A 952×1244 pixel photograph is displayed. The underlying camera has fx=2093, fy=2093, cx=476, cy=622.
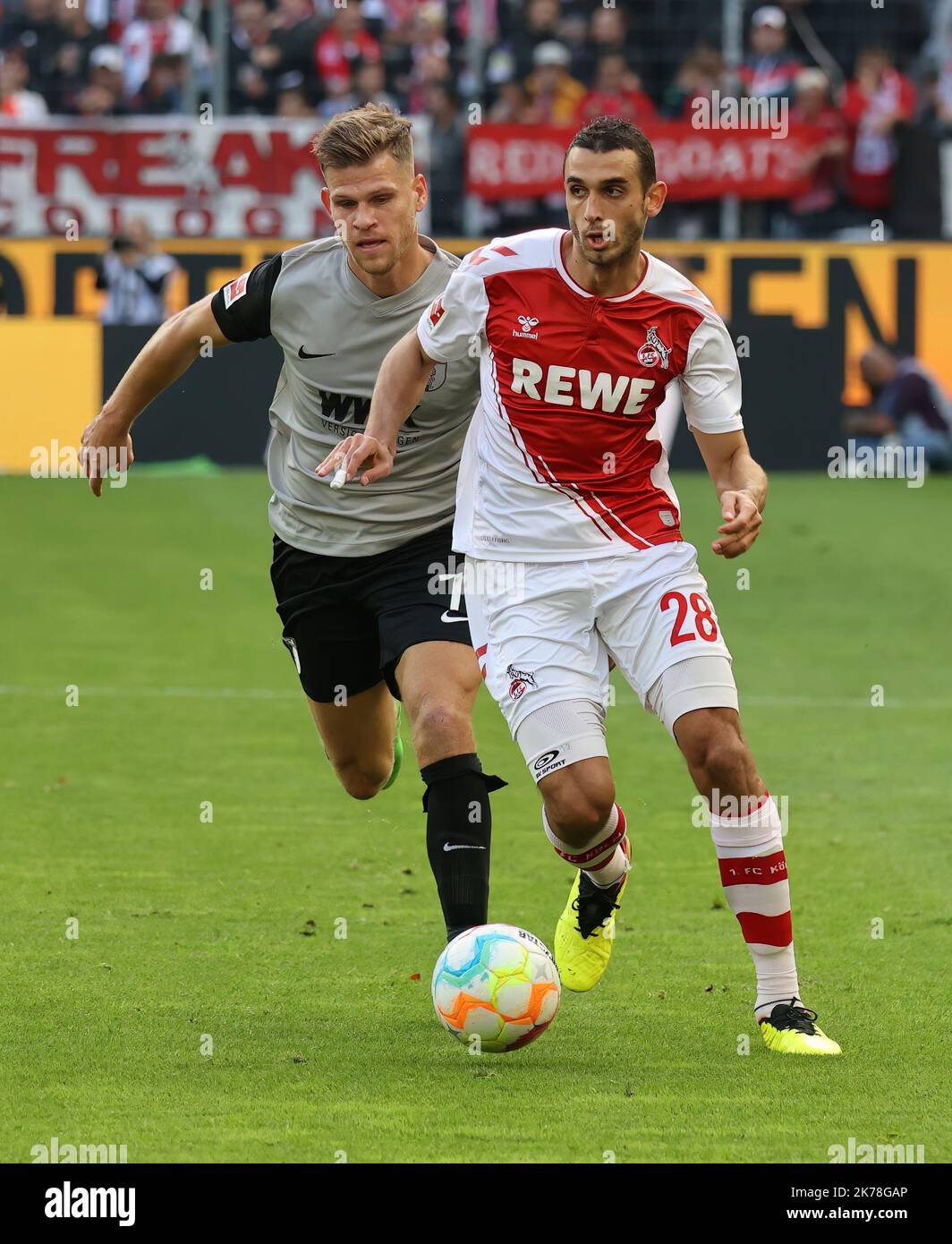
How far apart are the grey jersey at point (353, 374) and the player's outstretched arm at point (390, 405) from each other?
0.43m

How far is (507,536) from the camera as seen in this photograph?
5.44m

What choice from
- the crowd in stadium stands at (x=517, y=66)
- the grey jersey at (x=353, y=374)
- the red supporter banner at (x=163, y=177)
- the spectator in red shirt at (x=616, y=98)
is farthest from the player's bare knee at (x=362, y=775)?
the spectator in red shirt at (x=616, y=98)

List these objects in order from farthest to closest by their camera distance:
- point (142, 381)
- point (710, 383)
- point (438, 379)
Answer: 1. point (142, 381)
2. point (438, 379)
3. point (710, 383)

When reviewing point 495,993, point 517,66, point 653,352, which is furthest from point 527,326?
point 517,66

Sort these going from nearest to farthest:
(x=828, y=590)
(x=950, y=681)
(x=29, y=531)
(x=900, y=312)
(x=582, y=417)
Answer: (x=582, y=417) < (x=950, y=681) < (x=828, y=590) < (x=29, y=531) < (x=900, y=312)

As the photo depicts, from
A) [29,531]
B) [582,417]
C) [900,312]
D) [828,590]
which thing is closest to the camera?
[582,417]

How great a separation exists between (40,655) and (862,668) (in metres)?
4.45

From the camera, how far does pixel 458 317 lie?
17.6 feet

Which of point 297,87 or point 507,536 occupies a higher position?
point 297,87

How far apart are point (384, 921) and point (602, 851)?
0.95 meters

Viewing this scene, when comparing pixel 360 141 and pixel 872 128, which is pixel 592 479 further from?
pixel 872 128

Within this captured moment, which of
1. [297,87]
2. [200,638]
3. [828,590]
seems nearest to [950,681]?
[828,590]
